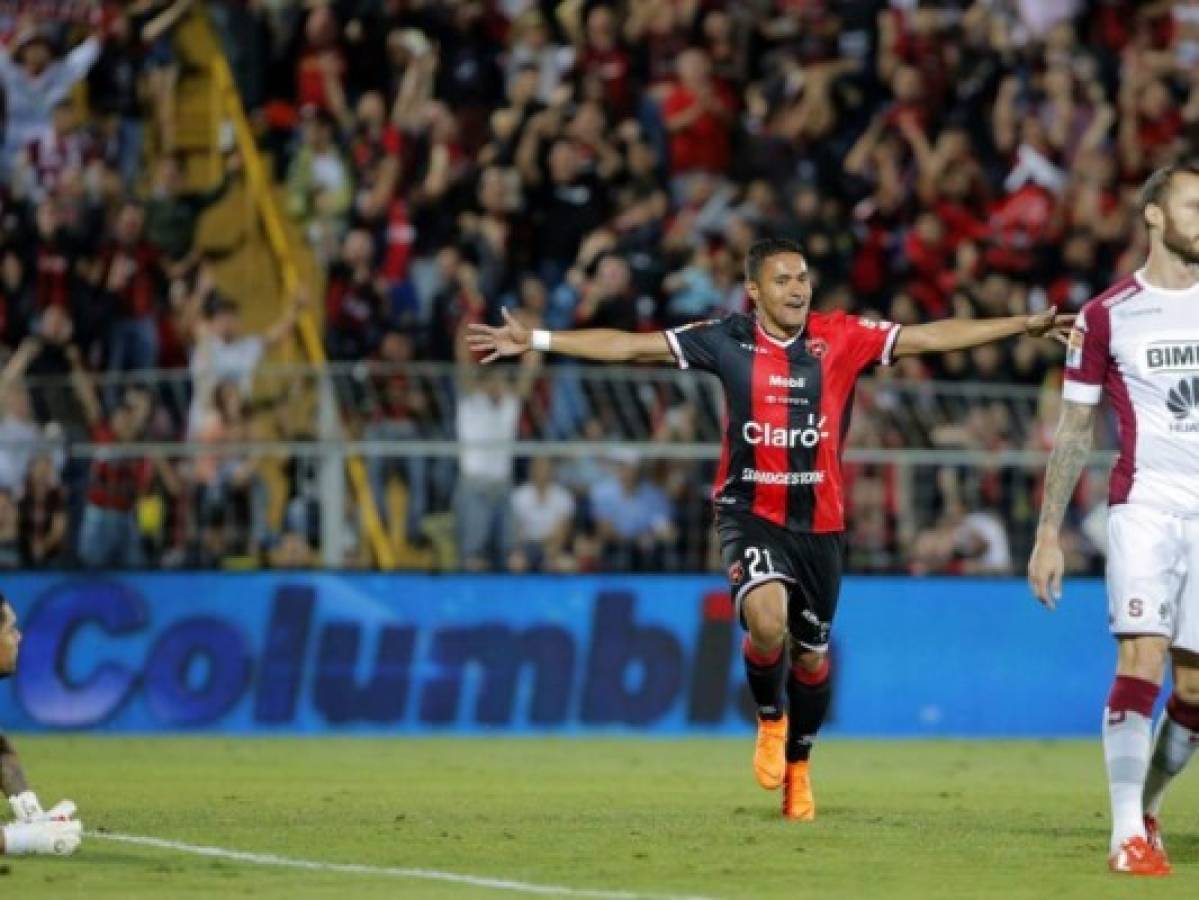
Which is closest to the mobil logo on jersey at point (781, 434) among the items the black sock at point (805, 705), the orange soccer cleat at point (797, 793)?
the black sock at point (805, 705)

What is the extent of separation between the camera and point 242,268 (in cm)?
2484

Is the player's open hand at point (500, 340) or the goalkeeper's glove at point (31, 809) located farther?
the player's open hand at point (500, 340)

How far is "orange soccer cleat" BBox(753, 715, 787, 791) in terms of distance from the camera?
12992mm

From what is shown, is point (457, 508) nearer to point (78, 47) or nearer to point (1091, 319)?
point (78, 47)

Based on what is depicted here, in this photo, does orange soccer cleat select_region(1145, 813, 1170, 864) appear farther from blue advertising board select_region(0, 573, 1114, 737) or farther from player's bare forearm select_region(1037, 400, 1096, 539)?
blue advertising board select_region(0, 573, 1114, 737)

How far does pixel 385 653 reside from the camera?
21.0 meters

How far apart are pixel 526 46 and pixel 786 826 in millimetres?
14071

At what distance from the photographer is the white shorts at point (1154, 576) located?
34.1 feet

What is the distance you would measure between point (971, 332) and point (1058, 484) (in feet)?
7.24

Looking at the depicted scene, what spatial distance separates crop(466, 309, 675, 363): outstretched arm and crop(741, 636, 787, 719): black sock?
1.46 metres

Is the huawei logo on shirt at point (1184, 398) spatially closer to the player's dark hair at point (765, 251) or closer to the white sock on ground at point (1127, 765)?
the white sock on ground at point (1127, 765)

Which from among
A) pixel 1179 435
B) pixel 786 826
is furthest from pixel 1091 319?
pixel 786 826

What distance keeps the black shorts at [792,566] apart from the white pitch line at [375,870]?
297cm

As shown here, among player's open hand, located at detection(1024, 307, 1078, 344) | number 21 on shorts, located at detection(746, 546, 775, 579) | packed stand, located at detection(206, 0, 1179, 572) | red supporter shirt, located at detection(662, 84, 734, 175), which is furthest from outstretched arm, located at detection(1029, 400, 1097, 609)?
red supporter shirt, located at detection(662, 84, 734, 175)
